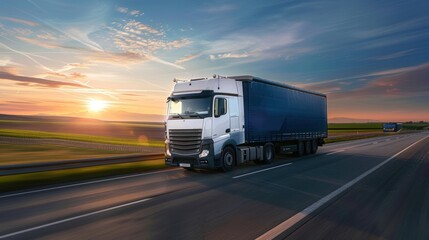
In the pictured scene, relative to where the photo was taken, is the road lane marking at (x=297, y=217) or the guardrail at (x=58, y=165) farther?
the guardrail at (x=58, y=165)

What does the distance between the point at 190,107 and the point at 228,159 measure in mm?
2618

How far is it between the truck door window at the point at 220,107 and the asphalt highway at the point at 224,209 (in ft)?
8.89

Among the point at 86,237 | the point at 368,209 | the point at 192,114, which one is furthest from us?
the point at 192,114

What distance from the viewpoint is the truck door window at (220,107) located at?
1241 cm

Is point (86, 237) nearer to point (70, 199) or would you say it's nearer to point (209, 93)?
point (70, 199)

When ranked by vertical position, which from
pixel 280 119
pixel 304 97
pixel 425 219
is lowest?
pixel 425 219

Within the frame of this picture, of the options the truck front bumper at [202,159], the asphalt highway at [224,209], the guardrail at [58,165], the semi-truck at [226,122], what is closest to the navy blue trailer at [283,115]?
the semi-truck at [226,122]

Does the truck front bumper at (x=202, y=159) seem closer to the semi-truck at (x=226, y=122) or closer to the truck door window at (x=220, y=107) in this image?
the semi-truck at (x=226, y=122)

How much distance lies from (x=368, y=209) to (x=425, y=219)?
1.03 meters

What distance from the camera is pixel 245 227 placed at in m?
5.42

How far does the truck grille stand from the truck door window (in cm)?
104

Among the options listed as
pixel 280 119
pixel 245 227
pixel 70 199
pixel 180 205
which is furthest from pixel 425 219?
pixel 280 119

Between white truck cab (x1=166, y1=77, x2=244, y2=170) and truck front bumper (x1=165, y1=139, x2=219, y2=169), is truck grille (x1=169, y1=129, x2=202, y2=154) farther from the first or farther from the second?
truck front bumper (x1=165, y1=139, x2=219, y2=169)

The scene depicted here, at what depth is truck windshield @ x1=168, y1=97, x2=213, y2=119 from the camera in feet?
40.4
